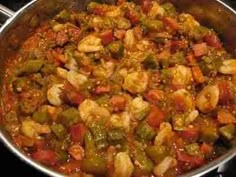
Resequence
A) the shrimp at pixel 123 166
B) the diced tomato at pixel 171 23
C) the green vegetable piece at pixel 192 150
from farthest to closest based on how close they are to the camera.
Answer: the diced tomato at pixel 171 23 < the green vegetable piece at pixel 192 150 < the shrimp at pixel 123 166

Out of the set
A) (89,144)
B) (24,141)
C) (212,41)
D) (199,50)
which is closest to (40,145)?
(24,141)

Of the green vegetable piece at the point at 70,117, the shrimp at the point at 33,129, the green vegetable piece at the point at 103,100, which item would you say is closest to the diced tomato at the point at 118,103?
the green vegetable piece at the point at 103,100

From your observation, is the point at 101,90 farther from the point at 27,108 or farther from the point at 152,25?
the point at 152,25

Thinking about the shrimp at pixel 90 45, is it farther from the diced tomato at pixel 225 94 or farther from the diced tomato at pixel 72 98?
the diced tomato at pixel 225 94

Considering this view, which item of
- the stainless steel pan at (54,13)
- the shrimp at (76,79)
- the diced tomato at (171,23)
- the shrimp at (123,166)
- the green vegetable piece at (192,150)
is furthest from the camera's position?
the diced tomato at (171,23)

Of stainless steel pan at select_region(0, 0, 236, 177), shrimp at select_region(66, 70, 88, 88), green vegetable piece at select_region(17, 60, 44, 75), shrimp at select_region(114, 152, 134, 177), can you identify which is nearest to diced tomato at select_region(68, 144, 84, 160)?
shrimp at select_region(114, 152, 134, 177)
